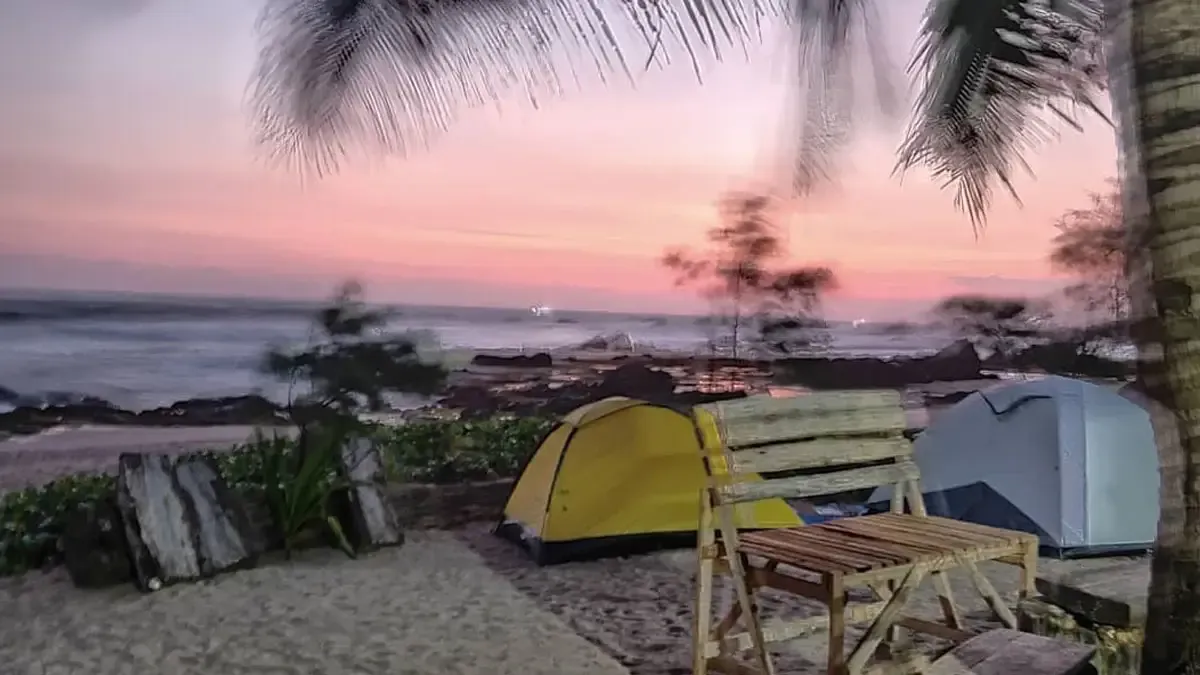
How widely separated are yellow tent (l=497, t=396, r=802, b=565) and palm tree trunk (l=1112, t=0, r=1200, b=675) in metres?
3.39

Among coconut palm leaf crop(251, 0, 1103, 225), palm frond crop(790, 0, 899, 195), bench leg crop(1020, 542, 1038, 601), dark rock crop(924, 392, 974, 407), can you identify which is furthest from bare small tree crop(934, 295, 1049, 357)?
bench leg crop(1020, 542, 1038, 601)

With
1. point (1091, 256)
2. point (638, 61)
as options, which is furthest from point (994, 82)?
point (1091, 256)

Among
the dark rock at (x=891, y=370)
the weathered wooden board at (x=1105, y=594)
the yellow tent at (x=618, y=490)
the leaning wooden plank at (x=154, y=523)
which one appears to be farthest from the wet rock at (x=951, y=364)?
the leaning wooden plank at (x=154, y=523)

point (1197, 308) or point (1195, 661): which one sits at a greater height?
point (1197, 308)

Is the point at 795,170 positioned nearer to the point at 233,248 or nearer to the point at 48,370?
the point at 233,248

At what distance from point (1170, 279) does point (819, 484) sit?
4.31 ft

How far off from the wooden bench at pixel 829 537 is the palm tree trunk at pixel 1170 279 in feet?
2.39

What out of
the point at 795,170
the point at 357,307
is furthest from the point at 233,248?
the point at 795,170

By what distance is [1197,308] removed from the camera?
1475mm

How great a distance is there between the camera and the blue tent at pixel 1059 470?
16.3ft

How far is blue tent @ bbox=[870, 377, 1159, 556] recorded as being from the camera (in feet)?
16.3

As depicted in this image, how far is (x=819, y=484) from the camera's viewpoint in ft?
8.87

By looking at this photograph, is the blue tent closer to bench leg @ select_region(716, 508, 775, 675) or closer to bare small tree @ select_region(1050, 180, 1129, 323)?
bare small tree @ select_region(1050, 180, 1129, 323)

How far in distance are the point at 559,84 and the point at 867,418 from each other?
8.85 feet
